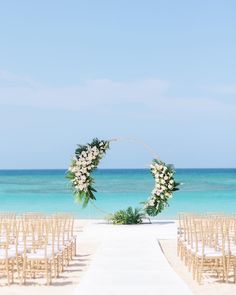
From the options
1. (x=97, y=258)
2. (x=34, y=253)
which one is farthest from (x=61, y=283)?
(x=97, y=258)

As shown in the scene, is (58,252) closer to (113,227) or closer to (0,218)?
(0,218)

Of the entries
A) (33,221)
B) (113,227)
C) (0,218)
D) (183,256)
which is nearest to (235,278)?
(183,256)

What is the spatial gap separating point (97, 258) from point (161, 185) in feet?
27.3

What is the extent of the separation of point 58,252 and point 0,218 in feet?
7.72

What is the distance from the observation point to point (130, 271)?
440 inches

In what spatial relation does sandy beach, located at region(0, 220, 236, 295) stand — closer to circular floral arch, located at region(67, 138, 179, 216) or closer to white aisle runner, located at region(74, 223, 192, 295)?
white aisle runner, located at region(74, 223, 192, 295)

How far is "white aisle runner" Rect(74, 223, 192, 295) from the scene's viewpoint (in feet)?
31.7

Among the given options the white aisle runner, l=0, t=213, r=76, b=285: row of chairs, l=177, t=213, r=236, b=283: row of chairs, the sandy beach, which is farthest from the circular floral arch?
l=177, t=213, r=236, b=283: row of chairs

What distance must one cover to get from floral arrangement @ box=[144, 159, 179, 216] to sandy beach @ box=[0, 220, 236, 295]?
0.57 m

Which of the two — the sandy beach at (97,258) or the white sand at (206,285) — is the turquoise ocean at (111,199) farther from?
the white sand at (206,285)

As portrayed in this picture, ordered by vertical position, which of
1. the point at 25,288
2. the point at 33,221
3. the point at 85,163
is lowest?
the point at 25,288

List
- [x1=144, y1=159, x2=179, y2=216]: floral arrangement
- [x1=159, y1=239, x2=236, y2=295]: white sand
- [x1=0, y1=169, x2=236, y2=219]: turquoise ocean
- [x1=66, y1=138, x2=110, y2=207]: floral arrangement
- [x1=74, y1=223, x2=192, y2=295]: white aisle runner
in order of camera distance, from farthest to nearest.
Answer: [x1=0, y1=169, x2=236, y2=219]: turquoise ocean, [x1=144, y1=159, x2=179, y2=216]: floral arrangement, [x1=66, y1=138, x2=110, y2=207]: floral arrangement, [x1=159, y1=239, x2=236, y2=295]: white sand, [x1=74, y1=223, x2=192, y2=295]: white aisle runner

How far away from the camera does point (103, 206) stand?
46.5 m

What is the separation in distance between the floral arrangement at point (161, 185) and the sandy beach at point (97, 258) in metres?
0.57
